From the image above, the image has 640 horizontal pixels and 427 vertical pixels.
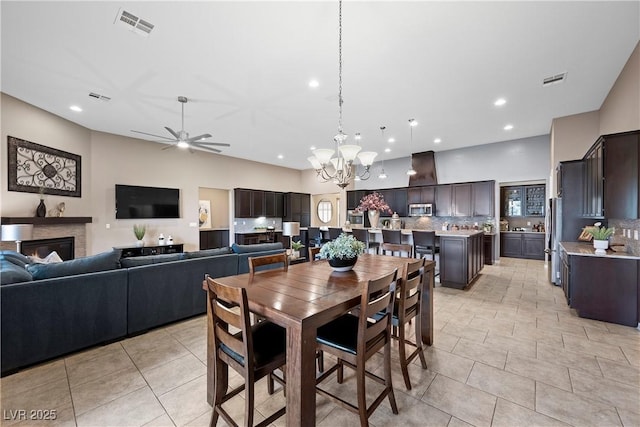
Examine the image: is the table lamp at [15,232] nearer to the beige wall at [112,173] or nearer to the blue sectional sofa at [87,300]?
the beige wall at [112,173]

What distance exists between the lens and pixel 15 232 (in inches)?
146

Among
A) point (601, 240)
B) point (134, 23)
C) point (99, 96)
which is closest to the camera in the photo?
point (134, 23)

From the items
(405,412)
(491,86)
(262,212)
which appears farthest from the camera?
(262,212)

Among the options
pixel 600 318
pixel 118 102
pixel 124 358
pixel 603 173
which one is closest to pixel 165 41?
pixel 118 102

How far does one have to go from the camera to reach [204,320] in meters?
3.39

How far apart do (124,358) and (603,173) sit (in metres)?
5.70

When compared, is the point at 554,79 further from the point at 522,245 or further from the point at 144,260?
the point at 144,260

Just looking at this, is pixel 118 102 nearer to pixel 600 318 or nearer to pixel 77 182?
pixel 77 182

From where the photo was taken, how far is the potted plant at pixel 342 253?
229 centimetres

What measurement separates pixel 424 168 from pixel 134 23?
7.30 meters

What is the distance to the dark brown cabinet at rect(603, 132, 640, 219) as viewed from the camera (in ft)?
9.67

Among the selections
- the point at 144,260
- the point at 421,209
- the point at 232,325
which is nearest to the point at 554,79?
the point at 421,209

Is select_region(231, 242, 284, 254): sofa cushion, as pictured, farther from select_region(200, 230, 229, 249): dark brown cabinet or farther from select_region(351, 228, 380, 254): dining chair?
select_region(200, 230, 229, 249): dark brown cabinet

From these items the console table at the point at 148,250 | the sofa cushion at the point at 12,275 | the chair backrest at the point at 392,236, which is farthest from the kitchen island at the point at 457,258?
the console table at the point at 148,250
